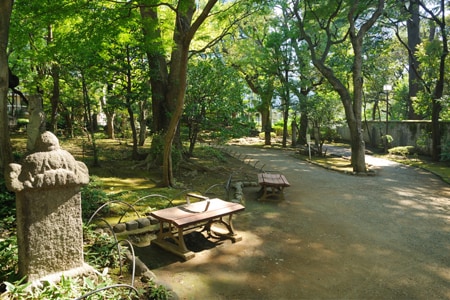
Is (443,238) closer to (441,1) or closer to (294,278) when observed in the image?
(294,278)

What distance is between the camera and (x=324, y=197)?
28.1 ft

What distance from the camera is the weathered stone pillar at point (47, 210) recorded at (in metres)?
3.10

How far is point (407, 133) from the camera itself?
1911 centimetres

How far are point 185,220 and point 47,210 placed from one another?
191 centimetres

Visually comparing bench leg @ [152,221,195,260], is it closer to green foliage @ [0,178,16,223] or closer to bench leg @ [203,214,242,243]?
bench leg @ [203,214,242,243]

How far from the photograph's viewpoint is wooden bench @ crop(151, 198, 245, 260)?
Answer: 4.72 meters

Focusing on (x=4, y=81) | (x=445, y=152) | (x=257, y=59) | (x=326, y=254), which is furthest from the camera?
(x=257, y=59)

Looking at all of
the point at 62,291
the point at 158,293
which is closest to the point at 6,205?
the point at 62,291

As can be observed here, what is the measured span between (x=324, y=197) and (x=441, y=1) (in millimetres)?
12500

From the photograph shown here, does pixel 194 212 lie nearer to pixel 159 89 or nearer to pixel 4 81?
pixel 4 81

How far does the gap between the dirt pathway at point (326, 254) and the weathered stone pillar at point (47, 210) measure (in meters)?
1.30

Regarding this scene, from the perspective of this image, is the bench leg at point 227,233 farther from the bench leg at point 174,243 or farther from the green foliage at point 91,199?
the green foliage at point 91,199

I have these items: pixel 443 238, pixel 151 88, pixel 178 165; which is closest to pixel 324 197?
pixel 443 238

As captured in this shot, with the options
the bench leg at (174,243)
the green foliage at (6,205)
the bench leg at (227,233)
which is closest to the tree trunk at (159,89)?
the green foliage at (6,205)
